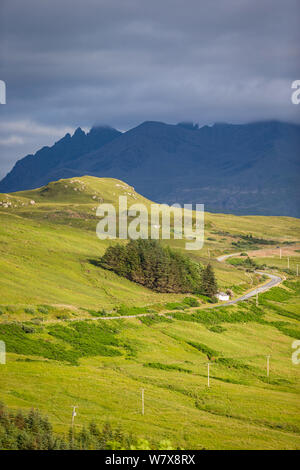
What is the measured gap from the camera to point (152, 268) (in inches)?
5600

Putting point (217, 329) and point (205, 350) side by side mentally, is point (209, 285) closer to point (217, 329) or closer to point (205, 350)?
point (217, 329)

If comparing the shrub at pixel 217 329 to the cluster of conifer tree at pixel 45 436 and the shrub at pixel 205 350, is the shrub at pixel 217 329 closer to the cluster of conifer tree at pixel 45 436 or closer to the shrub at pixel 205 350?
the shrub at pixel 205 350

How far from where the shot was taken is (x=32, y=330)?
2995 inches

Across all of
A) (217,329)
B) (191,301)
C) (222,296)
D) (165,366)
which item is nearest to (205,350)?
(165,366)

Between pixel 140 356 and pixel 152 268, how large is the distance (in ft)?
204

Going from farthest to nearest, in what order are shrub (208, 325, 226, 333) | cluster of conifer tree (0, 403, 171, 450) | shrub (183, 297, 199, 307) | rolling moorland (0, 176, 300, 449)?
1. shrub (183, 297, 199, 307)
2. shrub (208, 325, 226, 333)
3. rolling moorland (0, 176, 300, 449)
4. cluster of conifer tree (0, 403, 171, 450)

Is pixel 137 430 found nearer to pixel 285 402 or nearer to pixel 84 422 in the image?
pixel 84 422

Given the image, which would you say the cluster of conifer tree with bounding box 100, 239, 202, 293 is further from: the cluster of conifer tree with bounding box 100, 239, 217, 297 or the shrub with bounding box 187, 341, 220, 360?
the shrub with bounding box 187, 341, 220, 360

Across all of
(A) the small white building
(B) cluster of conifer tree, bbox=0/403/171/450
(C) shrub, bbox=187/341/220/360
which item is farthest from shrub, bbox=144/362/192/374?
(A) the small white building

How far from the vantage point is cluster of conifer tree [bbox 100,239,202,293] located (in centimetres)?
13988

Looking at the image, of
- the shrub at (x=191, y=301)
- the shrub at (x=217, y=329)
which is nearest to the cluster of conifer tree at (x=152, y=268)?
the shrub at (x=191, y=301)

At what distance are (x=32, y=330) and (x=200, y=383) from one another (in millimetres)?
27167

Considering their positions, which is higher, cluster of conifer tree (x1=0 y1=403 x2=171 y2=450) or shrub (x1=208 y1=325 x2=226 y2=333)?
cluster of conifer tree (x1=0 y1=403 x2=171 y2=450)

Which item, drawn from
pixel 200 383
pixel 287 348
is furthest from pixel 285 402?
pixel 287 348
